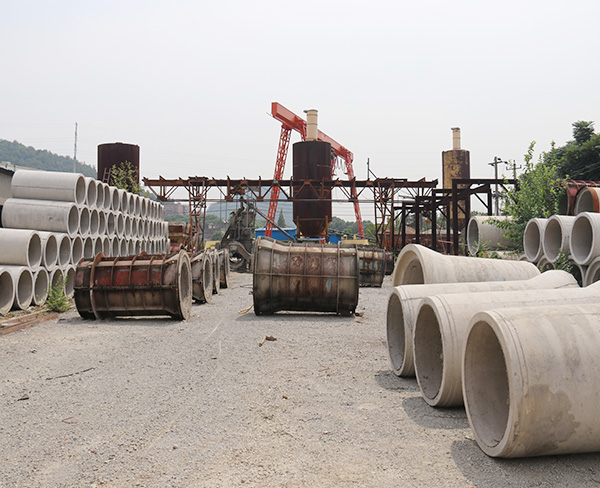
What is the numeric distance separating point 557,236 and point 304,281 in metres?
5.44

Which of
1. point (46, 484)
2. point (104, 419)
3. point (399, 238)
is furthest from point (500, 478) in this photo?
point (399, 238)

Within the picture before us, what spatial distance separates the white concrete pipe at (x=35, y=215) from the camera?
12203mm

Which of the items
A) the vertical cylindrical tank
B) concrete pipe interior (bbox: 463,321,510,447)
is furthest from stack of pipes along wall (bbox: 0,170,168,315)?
the vertical cylindrical tank

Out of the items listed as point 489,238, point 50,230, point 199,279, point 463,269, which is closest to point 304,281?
point 199,279

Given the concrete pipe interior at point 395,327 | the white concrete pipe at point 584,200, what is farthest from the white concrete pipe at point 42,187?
the white concrete pipe at point 584,200

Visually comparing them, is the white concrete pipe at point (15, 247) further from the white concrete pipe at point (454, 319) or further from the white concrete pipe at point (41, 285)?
the white concrete pipe at point (454, 319)

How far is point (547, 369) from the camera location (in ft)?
11.2

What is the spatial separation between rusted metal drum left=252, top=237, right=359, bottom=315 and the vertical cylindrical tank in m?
14.8

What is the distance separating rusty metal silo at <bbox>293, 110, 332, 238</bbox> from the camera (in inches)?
1038

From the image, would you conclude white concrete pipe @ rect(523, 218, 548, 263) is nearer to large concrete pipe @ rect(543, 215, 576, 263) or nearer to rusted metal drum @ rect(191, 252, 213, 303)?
large concrete pipe @ rect(543, 215, 576, 263)

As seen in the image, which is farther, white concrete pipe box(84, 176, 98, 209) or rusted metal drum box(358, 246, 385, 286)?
rusted metal drum box(358, 246, 385, 286)

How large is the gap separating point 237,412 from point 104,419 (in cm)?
118

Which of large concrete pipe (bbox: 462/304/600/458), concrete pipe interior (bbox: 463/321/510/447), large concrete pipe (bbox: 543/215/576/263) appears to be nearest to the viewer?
large concrete pipe (bbox: 462/304/600/458)

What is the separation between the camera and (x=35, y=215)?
40.3 feet
